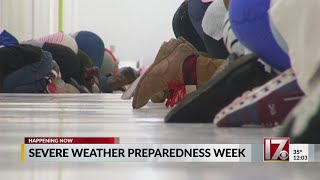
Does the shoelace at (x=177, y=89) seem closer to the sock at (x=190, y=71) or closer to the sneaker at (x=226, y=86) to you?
the sock at (x=190, y=71)

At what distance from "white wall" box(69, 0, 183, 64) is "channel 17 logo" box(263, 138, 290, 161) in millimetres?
5968

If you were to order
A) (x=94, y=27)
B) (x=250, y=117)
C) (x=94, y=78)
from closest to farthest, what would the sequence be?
(x=250, y=117), (x=94, y=78), (x=94, y=27)

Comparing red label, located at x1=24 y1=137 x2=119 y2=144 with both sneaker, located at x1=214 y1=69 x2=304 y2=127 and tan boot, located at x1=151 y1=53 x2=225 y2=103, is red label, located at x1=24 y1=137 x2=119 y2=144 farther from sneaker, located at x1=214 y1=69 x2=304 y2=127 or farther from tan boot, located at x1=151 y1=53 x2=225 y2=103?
tan boot, located at x1=151 y1=53 x2=225 y2=103

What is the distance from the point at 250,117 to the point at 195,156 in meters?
0.32

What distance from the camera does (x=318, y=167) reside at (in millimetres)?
724

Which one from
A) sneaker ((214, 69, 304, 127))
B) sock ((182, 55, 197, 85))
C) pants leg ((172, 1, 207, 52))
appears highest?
pants leg ((172, 1, 207, 52))

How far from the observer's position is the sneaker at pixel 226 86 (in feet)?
3.66

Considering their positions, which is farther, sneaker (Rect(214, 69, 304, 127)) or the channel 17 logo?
sneaker (Rect(214, 69, 304, 127))

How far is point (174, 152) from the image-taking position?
82cm

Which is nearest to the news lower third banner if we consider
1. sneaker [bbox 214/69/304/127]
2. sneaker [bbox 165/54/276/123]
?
sneaker [bbox 214/69/304/127]

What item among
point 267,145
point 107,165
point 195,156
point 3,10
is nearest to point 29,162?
point 107,165

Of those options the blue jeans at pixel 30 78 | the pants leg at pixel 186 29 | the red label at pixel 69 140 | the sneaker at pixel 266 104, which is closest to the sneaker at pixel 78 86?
the blue jeans at pixel 30 78

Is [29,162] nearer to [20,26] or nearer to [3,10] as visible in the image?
[3,10]

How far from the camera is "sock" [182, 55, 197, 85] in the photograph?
5.24ft
